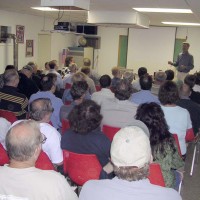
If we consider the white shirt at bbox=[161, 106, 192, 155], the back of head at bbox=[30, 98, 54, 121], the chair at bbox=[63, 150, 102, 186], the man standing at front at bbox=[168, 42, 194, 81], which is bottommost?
the chair at bbox=[63, 150, 102, 186]

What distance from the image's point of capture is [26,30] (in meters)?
9.66

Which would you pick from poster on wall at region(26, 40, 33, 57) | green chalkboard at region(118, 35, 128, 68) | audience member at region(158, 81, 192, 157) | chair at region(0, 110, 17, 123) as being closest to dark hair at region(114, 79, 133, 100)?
audience member at region(158, 81, 192, 157)

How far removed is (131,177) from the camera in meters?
1.48

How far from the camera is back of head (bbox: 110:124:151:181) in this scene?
147cm

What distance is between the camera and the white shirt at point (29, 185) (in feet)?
4.89

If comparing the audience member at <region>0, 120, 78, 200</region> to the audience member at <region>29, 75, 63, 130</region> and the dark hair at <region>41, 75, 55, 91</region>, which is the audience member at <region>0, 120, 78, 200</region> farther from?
the dark hair at <region>41, 75, 55, 91</region>

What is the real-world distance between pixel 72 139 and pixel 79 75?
9.29 ft

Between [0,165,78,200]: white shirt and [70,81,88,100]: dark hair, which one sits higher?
[70,81,88,100]: dark hair

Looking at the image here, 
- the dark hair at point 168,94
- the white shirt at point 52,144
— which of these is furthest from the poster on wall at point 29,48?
the white shirt at point 52,144

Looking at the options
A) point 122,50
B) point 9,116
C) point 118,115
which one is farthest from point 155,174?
point 122,50

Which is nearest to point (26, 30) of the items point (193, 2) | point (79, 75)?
point (79, 75)

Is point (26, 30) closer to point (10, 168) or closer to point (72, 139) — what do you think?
point (72, 139)

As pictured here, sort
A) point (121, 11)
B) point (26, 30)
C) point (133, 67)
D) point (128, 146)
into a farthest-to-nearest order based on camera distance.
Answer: point (133, 67)
point (26, 30)
point (121, 11)
point (128, 146)

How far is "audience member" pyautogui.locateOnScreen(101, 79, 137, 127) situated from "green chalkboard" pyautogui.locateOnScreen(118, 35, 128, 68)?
949 cm
